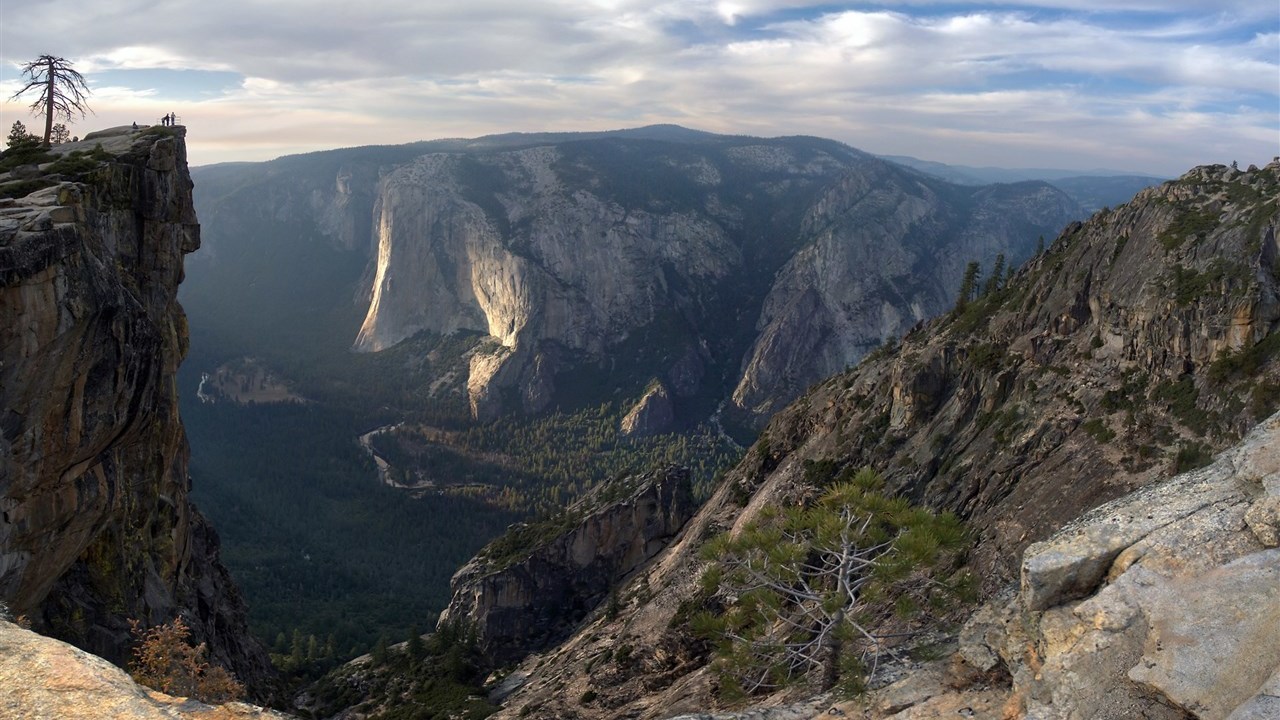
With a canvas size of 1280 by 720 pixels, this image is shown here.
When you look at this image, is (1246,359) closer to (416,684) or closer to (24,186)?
(24,186)

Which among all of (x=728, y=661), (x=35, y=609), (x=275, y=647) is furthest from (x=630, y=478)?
(x=728, y=661)

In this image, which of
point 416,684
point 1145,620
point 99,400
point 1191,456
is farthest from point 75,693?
point 416,684

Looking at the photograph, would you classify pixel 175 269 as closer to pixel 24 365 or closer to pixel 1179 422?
pixel 24 365

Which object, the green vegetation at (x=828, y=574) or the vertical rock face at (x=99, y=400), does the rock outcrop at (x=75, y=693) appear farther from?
the vertical rock face at (x=99, y=400)

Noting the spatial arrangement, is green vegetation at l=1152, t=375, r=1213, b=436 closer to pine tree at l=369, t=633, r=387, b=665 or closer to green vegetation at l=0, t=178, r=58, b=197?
green vegetation at l=0, t=178, r=58, b=197

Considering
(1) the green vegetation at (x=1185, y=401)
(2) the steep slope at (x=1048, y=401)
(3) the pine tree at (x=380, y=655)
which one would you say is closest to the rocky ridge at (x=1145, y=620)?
(2) the steep slope at (x=1048, y=401)

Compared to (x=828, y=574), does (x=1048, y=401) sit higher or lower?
higher

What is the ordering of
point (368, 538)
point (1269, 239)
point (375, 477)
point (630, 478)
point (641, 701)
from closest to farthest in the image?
point (1269, 239) < point (641, 701) < point (630, 478) < point (368, 538) < point (375, 477)
